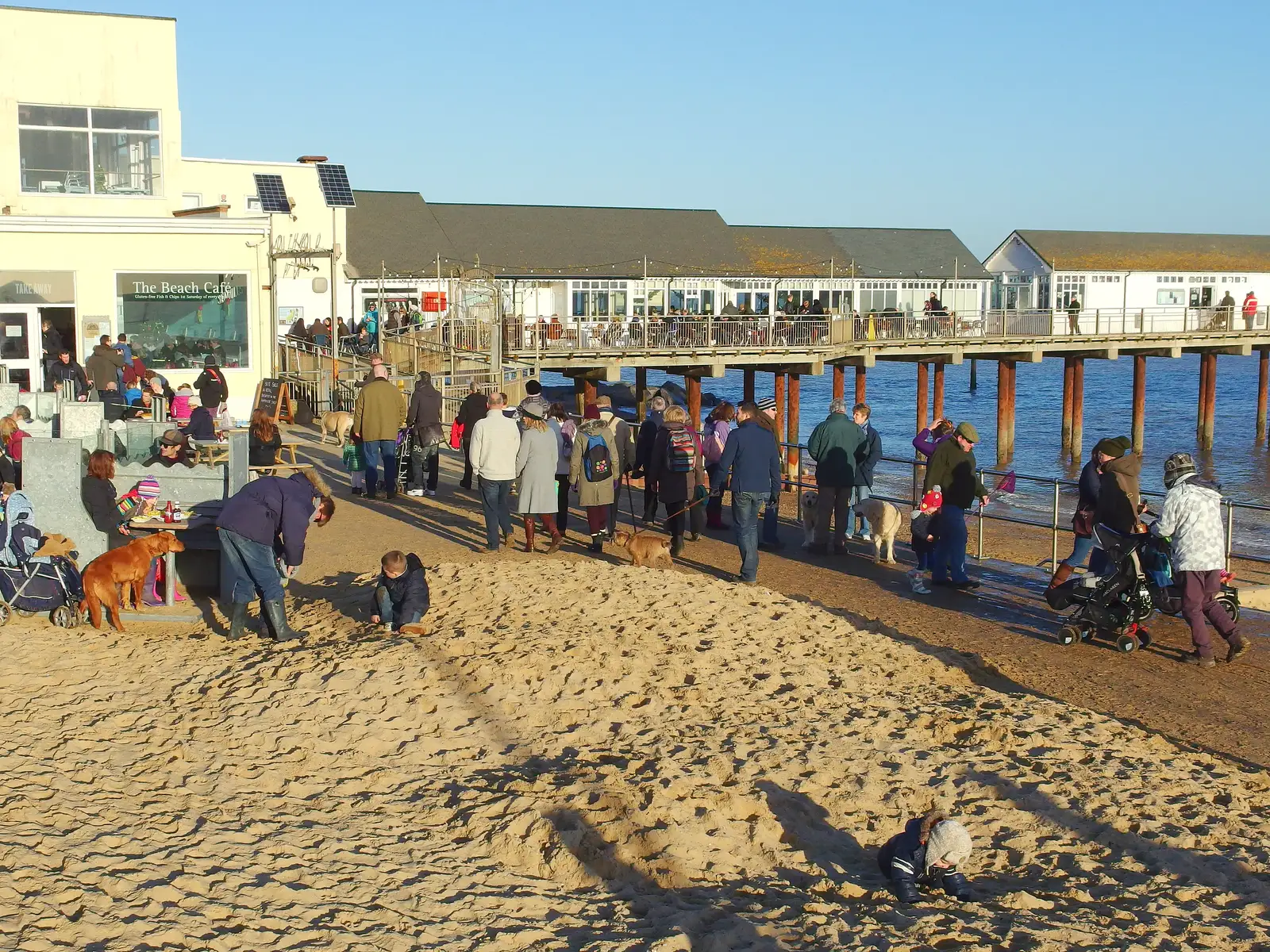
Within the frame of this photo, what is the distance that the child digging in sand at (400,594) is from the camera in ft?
32.6

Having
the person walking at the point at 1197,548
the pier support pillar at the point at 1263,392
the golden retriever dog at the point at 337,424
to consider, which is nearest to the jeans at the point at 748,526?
the person walking at the point at 1197,548

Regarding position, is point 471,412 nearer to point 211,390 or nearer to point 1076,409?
point 211,390

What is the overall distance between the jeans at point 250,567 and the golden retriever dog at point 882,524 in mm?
5950

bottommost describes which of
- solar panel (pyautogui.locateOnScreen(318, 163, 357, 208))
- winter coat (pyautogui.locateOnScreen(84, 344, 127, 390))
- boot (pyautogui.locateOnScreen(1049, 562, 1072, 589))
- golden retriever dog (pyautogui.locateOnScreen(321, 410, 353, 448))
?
boot (pyautogui.locateOnScreen(1049, 562, 1072, 589))

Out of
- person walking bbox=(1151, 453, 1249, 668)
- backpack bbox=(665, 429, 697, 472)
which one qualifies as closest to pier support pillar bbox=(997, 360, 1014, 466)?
backpack bbox=(665, 429, 697, 472)

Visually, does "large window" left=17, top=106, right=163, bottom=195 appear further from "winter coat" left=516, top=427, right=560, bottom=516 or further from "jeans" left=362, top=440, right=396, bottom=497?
"winter coat" left=516, top=427, right=560, bottom=516

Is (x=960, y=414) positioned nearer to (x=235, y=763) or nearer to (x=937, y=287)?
(x=937, y=287)

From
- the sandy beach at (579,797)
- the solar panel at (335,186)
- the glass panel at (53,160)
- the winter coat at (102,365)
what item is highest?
the solar panel at (335,186)

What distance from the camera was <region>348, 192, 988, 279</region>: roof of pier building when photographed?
56094mm

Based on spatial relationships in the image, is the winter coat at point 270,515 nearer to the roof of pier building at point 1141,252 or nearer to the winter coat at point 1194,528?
the winter coat at point 1194,528

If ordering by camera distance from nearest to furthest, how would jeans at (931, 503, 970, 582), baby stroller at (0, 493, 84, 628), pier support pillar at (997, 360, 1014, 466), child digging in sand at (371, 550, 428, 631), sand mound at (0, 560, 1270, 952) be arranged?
1. sand mound at (0, 560, 1270, 952)
2. child digging in sand at (371, 550, 428, 631)
3. baby stroller at (0, 493, 84, 628)
4. jeans at (931, 503, 970, 582)
5. pier support pillar at (997, 360, 1014, 466)

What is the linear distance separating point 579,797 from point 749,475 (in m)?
5.56

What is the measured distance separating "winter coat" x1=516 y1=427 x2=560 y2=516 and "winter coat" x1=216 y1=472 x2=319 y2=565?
317 cm

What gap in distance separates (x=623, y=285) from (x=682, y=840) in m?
51.1
